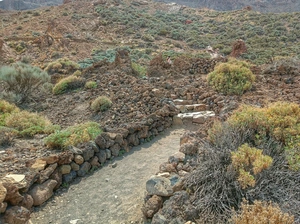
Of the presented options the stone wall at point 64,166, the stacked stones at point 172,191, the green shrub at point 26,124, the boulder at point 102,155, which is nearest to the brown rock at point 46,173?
the stone wall at point 64,166

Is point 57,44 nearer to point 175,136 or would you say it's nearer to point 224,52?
point 224,52

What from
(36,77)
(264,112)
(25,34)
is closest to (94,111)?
(36,77)

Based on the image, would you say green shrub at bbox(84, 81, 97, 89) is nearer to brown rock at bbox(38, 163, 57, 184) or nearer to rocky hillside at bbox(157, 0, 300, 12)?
brown rock at bbox(38, 163, 57, 184)

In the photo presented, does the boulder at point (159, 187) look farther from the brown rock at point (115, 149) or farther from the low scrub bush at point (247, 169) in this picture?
the brown rock at point (115, 149)

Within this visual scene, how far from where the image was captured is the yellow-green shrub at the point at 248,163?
124 inches

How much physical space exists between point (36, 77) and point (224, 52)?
1596 centimetres

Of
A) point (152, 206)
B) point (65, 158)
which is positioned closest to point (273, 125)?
point (152, 206)

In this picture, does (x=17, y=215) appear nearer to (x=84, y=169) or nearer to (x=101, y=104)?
(x=84, y=169)

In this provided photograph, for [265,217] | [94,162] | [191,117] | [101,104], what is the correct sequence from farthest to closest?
1. [101,104]
2. [191,117]
3. [94,162]
4. [265,217]

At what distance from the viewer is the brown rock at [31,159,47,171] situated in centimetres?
451

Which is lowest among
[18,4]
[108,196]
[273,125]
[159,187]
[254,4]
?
[108,196]

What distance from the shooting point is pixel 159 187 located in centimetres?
381

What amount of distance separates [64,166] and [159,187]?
6.96 feet

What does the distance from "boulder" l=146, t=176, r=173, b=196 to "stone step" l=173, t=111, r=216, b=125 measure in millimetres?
3754
